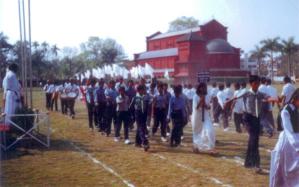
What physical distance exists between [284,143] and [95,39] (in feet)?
300

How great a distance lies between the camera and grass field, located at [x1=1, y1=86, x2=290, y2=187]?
8.60 m

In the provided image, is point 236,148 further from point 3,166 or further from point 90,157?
point 3,166

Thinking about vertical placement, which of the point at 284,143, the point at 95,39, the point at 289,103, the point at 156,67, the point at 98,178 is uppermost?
the point at 95,39

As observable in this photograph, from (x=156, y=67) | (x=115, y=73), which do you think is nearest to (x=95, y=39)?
(x=156, y=67)

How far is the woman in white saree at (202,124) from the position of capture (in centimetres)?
1167

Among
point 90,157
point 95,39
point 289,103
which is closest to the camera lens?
point 289,103

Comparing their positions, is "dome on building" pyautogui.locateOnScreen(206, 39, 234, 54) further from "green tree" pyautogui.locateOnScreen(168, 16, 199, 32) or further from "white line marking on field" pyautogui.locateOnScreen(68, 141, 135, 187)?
"white line marking on field" pyautogui.locateOnScreen(68, 141, 135, 187)

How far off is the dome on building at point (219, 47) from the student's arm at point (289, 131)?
190 ft

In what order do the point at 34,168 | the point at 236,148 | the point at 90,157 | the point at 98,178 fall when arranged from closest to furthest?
1. the point at 98,178
2. the point at 34,168
3. the point at 90,157
4. the point at 236,148

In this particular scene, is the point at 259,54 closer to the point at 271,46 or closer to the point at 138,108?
the point at 271,46

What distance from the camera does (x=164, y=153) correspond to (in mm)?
11883

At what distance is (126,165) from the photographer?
10219 mm

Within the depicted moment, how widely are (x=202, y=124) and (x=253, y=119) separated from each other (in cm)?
261

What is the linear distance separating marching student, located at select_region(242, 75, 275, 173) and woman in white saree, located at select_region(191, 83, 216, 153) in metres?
2.06
